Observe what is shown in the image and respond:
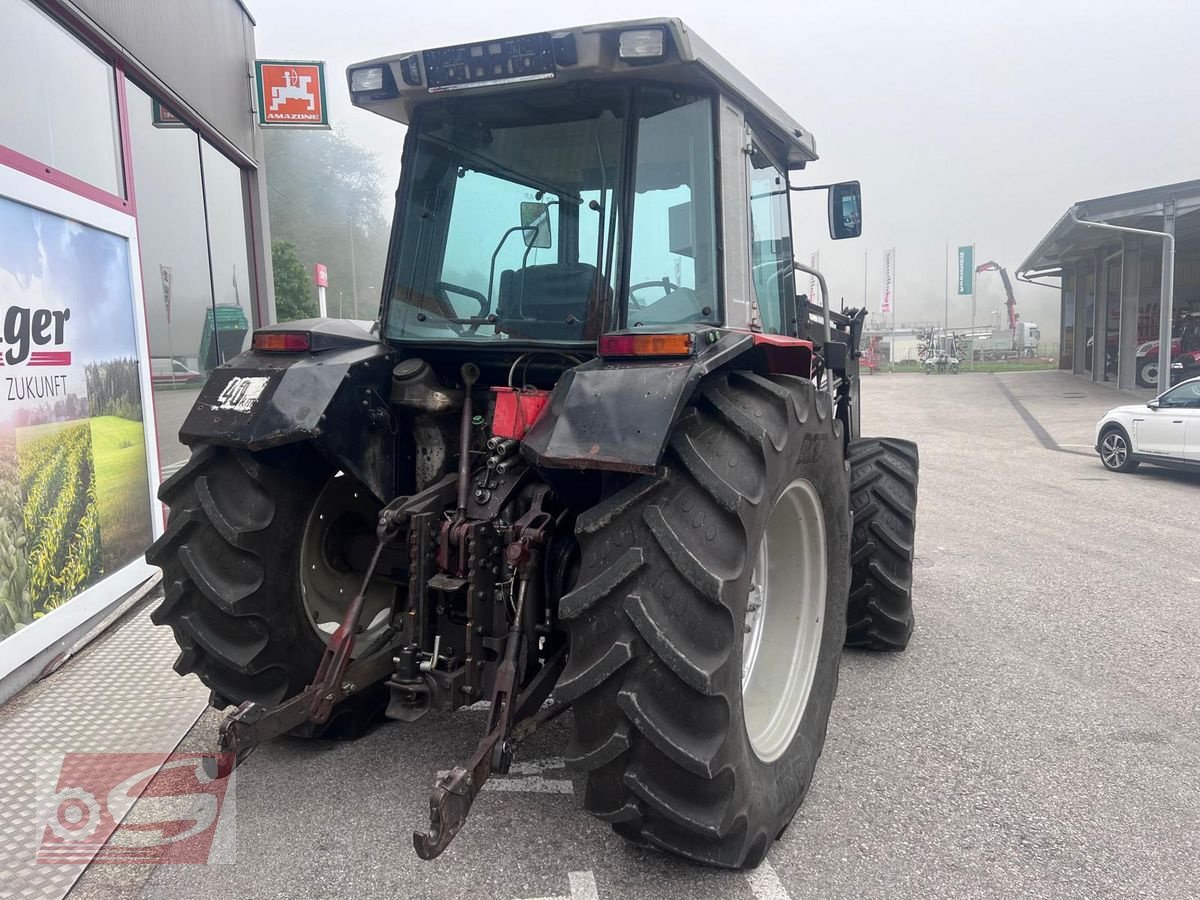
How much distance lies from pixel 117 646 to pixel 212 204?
5.89 meters

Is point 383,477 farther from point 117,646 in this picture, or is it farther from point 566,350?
point 117,646

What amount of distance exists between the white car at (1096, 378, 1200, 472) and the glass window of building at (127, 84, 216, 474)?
1117 centimetres

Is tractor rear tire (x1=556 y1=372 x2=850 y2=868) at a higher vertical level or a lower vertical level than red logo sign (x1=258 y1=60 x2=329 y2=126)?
lower

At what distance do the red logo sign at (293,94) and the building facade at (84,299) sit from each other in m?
1.92

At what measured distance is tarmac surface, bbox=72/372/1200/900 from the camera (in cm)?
260

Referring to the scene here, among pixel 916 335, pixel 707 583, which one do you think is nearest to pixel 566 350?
pixel 707 583

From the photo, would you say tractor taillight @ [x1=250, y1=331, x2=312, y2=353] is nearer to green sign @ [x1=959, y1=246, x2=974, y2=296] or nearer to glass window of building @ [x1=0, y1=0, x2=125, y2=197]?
glass window of building @ [x1=0, y1=0, x2=125, y2=197]

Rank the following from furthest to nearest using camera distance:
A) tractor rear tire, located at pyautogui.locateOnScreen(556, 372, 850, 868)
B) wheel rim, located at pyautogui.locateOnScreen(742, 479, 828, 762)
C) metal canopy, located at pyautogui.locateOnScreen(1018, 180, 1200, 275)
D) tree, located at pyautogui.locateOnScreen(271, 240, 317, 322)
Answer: tree, located at pyautogui.locateOnScreen(271, 240, 317, 322), metal canopy, located at pyautogui.locateOnScreen(1018, 180, 1200, 275), wheel rim, located at pyautogui.locateOnScreen(742, 479, 828, 762), tractor rear tire, located at pyautogui.locateOnScreen(556, 372, 850, 868)

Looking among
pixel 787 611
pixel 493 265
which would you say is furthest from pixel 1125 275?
pixel 493 265

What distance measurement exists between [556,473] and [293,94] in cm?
893

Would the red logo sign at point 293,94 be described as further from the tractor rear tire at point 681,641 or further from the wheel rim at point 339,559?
the tractor rear tire at point 681,641

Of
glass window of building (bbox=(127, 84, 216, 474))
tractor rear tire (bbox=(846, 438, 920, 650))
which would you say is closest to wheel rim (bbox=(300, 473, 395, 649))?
tractor rear tire (bbox=(846, 438, 920, 650))

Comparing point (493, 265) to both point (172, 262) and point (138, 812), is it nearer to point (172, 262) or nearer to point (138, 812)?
point (138, 812)

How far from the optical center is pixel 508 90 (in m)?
3.15
